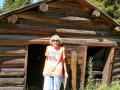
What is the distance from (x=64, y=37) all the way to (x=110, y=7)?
12.8 m

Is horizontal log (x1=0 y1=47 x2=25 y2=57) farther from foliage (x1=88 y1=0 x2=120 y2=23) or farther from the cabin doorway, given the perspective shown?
foliage (x1=88 y1=0 x2=120 y2=23)

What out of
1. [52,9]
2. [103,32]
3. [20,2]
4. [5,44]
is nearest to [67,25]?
[52,9]

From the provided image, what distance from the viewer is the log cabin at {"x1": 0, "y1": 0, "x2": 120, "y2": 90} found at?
733cm

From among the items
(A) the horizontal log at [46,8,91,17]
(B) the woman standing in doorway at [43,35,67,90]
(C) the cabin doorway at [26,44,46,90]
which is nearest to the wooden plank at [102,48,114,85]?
(A) the horizontal log at [46,8,91,17]

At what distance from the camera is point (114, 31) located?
925 cm

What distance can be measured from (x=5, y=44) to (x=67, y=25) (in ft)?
7.33

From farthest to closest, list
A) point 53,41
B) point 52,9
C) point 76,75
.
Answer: point 76,75, point 52,9, point 53,41

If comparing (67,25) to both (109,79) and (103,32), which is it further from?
(109,79)

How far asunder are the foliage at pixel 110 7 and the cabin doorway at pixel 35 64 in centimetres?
966

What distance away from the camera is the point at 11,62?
739cm

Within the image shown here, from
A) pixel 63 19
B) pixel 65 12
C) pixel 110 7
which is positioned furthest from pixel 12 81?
pixel 110 7

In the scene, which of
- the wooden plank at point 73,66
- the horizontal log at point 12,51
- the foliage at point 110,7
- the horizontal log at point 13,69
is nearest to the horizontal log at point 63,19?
the horizontal log at point 12,51

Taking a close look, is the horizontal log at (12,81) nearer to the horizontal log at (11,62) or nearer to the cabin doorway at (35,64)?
the horizontal log at (11,62)

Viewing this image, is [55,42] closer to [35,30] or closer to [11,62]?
[35,30]
